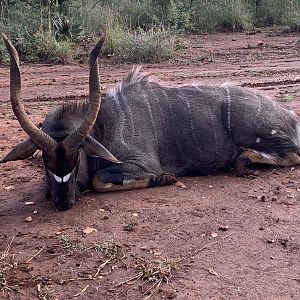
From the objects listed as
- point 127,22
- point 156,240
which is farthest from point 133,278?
point 127,22

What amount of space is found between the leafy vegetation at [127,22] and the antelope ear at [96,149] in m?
7.53

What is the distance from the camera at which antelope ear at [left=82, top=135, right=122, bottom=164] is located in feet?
18.0

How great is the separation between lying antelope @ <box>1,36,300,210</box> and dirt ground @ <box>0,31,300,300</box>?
161mm

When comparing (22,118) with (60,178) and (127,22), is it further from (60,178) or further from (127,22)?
(127,22)

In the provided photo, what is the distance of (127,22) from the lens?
16.0 meters

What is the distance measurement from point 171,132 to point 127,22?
33.5 ft

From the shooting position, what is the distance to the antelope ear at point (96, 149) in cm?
548

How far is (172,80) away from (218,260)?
6603mm

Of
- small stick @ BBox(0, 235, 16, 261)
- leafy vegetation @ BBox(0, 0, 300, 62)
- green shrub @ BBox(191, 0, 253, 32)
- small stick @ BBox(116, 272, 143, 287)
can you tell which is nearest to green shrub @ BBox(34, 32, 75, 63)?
leafy vegetation @ BBox(0, 0, 300, 62)

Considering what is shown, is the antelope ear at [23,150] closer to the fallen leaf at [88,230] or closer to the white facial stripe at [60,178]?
the white facial stripe at [60,178]

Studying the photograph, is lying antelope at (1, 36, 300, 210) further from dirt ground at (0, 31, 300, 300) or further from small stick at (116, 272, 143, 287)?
small stick at (116, 272, 143, 287)

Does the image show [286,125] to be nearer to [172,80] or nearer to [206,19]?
[172,80]

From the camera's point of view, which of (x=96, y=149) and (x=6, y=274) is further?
(x=96, y=149)

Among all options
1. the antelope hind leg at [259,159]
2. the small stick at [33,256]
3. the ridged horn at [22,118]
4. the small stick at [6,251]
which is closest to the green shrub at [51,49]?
the antelope hind leg at [259,159]
